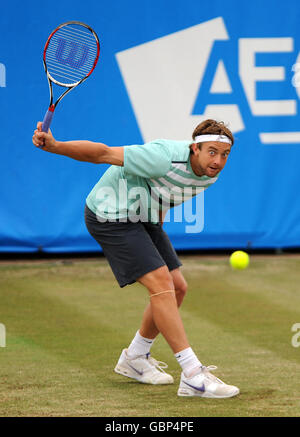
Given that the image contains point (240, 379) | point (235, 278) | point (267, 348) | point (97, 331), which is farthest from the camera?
point (235, 278)

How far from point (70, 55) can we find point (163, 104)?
10.4ft

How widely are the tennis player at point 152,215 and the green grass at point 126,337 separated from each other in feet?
0.39

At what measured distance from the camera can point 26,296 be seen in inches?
257

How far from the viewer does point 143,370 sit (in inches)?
171

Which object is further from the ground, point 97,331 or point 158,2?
point 158,2

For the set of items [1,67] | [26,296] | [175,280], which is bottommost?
[26,296]

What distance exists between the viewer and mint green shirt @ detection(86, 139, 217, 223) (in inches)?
154

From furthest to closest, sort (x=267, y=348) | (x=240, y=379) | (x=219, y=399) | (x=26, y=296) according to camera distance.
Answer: (x=26, y=296)
(x=267, y=348)
(x=240, y=379)
(x=219, y=399)

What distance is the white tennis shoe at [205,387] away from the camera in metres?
3.92

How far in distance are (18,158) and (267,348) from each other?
10.6 feet

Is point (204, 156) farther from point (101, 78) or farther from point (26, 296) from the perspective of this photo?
point (101, 78)

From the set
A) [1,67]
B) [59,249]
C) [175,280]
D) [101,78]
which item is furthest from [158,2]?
[175,280]

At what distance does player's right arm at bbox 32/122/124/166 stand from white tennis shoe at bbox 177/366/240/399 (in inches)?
40.8
